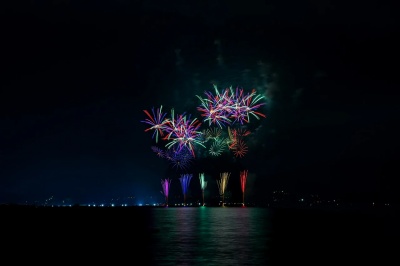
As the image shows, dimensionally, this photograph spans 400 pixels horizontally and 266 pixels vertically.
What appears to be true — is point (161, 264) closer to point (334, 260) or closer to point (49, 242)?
point (334, 260)

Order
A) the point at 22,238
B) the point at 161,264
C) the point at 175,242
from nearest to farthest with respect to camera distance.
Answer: the point at 161,264
the point at 175,242
the point at 22,238

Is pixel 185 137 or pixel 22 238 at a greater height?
pixel 185 137

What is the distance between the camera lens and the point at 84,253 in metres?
34.0

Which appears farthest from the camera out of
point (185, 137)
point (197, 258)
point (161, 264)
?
point (185, 137)

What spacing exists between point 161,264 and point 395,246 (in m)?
17.9

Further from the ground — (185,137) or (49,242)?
(185,137)

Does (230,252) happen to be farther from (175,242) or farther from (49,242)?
(49,242)

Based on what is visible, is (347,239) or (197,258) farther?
(347,239)

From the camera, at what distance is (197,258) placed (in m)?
31.3

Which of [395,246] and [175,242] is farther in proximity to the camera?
[175,242]

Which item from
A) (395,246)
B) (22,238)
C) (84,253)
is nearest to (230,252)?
(84,253)

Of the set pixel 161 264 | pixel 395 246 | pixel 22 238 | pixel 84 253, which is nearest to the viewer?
pixel 161 264

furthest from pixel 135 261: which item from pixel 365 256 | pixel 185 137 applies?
pixel 185 137

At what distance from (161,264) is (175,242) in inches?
494
